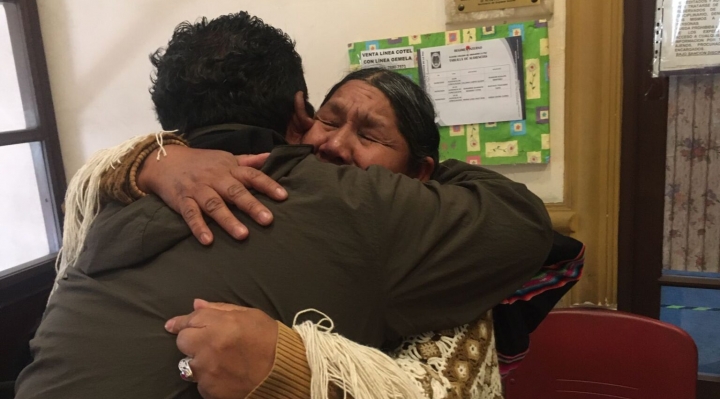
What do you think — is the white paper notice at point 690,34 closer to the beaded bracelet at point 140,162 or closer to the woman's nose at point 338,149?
the woman's nose at point 338,149

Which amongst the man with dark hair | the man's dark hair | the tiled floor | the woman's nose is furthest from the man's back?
the tiled floor

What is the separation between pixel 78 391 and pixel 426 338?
1.54 ft

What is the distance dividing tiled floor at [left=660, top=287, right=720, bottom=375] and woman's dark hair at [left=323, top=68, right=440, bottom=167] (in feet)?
3.89

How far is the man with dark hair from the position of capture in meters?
0.67

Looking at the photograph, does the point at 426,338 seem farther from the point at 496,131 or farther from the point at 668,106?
the point at 668,106

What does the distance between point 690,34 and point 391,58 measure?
85cm

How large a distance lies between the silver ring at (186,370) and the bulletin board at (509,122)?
124cm

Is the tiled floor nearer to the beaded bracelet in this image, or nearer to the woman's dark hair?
the woman's dark hair

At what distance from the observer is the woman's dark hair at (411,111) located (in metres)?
1.08

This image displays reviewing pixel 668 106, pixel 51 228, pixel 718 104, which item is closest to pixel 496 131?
pixel 668 106

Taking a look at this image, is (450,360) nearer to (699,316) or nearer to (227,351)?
(227,351)

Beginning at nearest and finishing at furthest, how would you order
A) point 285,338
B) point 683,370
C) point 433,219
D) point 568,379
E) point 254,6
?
point 285,338 → point 433,219 → point 683,370 → point 568,379 → point 254,6

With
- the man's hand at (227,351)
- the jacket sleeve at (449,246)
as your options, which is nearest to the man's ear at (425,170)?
the jacket sleeve at (449,246)

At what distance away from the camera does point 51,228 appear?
2.16 meters
